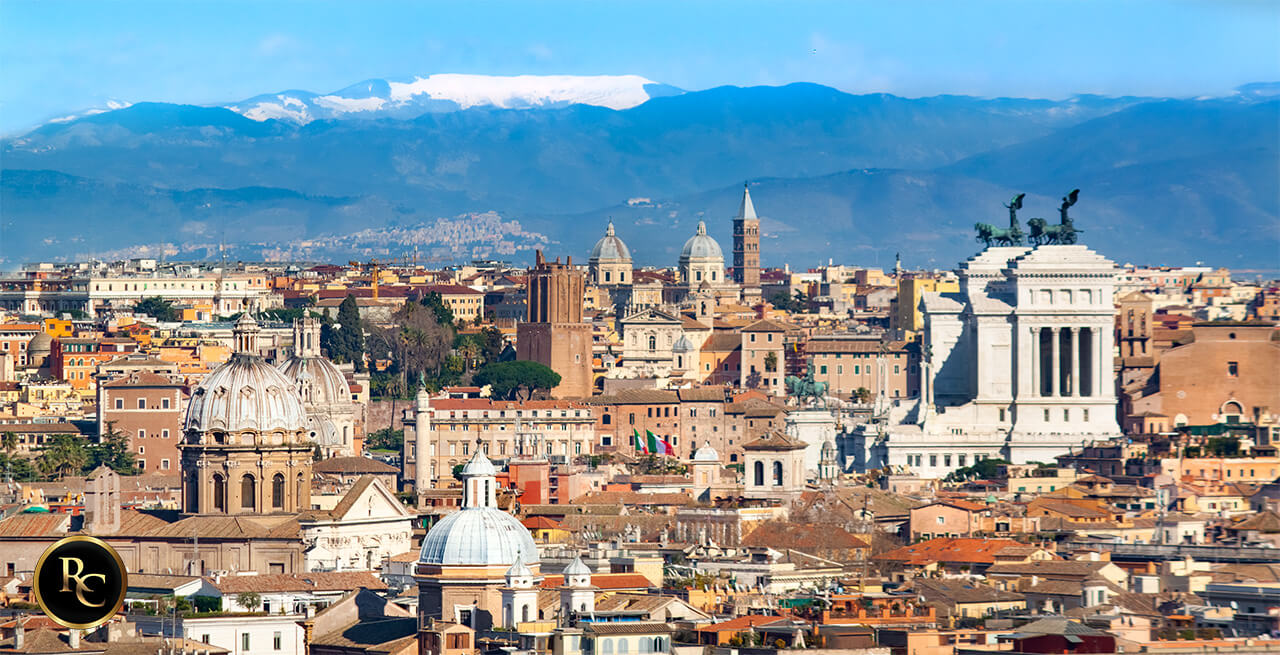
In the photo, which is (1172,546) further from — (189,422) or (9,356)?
(9,356)

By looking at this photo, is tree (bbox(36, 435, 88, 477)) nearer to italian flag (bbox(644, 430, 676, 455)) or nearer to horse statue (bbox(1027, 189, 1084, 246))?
italian flag (bbox(644, 430, 676, 455))

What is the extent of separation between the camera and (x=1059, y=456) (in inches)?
3221

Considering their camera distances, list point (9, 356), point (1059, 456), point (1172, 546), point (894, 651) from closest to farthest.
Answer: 1. point (894, 651)
2. point (1172, 546)
3. point (1059, 456)
4. point (9, 356)

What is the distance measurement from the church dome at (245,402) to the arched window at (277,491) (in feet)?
2.87

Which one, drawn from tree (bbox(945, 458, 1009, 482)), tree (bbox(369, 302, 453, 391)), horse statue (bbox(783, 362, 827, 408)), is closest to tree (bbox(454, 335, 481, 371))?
tree (bbox(369, 302, 453, 391))

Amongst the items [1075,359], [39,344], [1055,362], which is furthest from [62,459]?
[39,344]

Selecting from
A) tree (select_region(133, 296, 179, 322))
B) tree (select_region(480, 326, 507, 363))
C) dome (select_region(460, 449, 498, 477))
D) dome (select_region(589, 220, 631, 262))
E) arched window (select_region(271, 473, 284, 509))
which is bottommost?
arched window (select_region(271, 473, 284, 509))

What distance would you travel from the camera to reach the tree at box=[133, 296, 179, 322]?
403 ft

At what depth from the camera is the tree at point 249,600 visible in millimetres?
46116

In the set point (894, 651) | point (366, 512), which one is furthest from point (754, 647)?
point (366, 512)

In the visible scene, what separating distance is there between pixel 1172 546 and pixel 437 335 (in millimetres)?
62298

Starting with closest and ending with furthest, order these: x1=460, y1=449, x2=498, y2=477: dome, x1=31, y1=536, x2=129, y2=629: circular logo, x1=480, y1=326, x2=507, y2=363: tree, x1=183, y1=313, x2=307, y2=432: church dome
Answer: x1=31, y1=536, x2=129, y2=629: circular logo → x1=460, y1=449, x2=498, y2=477: dome → x1=183, y1=313, x2=307, y2=432: church dome → x1=480, y1=326, x2=507, y2=363: tree

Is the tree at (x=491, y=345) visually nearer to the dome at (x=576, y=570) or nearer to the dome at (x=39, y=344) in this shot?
the dome at (x=39, y=344)

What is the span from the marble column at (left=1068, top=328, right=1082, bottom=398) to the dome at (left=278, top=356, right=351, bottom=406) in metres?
18.5
